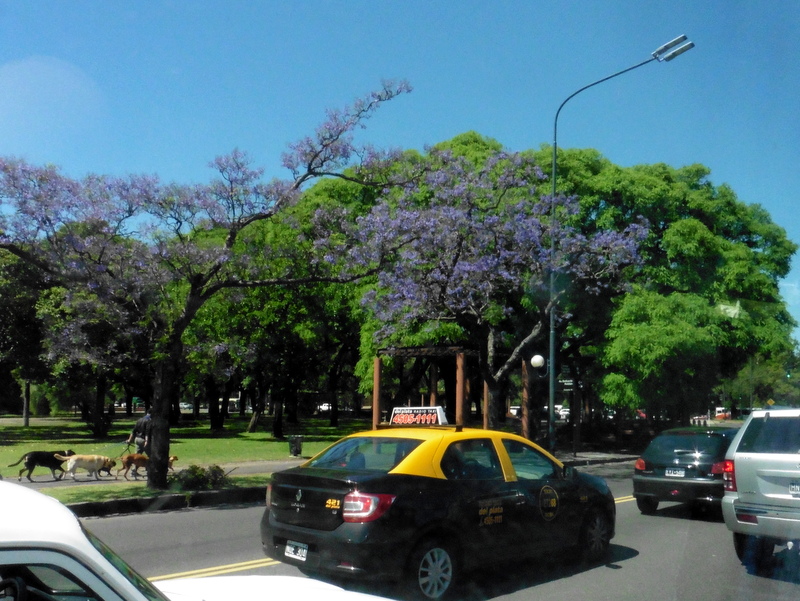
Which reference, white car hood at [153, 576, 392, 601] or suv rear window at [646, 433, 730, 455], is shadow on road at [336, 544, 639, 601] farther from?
suv rear window at [646, 433, 730, 455]

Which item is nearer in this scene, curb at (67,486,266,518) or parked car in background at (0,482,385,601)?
parked car in background at (0,482,385,601)

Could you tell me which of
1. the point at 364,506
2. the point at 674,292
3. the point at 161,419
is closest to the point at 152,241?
the point at 161,419

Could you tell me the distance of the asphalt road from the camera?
7555mm

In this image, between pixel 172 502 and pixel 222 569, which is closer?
pixel 222 569

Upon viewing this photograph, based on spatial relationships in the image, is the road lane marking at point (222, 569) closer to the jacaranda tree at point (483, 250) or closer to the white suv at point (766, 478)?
the white suv at point (766, 478)

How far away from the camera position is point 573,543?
843 cm

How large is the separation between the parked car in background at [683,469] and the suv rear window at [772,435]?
3.89 meters

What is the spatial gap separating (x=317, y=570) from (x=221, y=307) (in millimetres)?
→ 26506

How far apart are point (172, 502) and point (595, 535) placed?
776 centimetres

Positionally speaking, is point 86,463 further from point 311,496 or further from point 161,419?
point 311,496

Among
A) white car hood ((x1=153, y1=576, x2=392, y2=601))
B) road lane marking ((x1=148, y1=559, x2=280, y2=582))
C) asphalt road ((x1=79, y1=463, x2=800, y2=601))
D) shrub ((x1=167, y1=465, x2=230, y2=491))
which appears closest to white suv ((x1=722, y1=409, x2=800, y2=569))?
asphalt road ((x1=79, y1=463, x2=800, y2=601))

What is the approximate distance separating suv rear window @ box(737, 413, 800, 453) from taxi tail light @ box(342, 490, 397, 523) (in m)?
4.30

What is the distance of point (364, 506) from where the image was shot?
6.57 m

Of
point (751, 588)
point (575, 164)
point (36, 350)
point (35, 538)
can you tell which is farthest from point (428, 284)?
point (36, 350)
